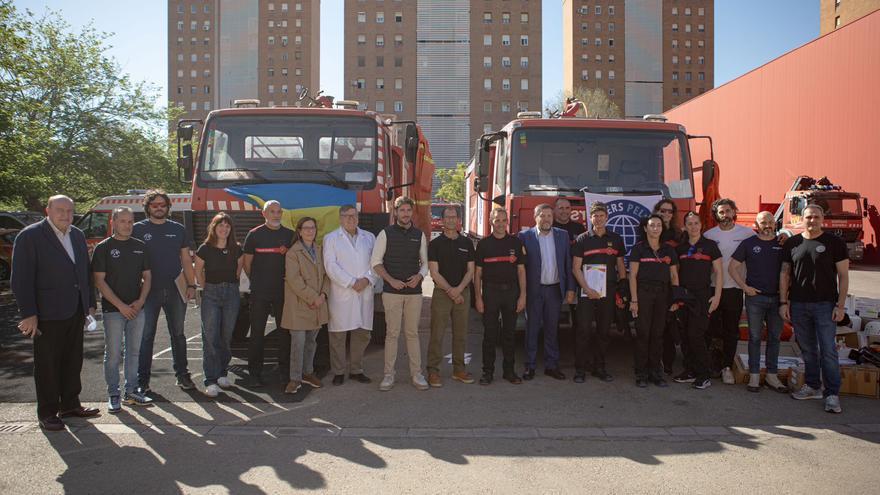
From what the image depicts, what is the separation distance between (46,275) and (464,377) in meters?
3.99

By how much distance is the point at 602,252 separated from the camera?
23.7 ft

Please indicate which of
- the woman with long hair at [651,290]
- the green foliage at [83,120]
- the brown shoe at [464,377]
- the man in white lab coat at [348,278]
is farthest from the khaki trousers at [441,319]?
the green foliage at [83,120]

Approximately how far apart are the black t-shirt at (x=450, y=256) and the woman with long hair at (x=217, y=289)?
77.5 inches

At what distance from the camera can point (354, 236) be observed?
7121 millimetres

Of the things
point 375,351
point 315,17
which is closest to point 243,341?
point 375,351

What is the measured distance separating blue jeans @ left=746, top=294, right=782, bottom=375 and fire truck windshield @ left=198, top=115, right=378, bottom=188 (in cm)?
448

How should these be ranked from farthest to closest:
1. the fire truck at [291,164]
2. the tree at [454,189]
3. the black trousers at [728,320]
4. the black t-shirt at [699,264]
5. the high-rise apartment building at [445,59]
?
1. the high-rise apartment building at [445,59]
2. the tree at [454,189]
3. the fire truck at [291,164]
4. the black trousers at [728,320]
5. the black t-shirt at [699,264]

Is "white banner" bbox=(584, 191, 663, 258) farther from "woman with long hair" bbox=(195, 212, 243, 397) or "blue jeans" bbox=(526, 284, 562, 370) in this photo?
"woman with long hair" bbox=(195, 212, 243, 397)

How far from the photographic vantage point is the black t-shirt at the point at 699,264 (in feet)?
22.9

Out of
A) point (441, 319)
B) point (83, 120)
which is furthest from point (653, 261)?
point (83, 120)

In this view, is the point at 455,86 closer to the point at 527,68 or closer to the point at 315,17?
the point at 527,68

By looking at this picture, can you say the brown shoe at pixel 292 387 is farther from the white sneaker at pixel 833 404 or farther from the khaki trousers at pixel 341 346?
the white sneaker at pixel 833 404

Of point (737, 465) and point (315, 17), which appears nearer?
point (737, 465)

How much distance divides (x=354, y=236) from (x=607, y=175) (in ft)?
10.7
